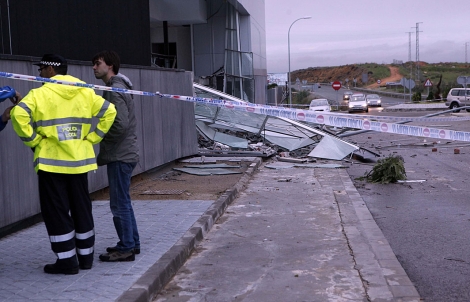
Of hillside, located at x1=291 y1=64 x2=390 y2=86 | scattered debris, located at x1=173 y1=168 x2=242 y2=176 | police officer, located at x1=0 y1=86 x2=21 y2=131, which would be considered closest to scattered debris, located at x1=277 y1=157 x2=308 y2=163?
scattered debris, located at x1=173 y1=168 x2=242 y2=176

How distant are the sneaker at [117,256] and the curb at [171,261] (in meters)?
0.30

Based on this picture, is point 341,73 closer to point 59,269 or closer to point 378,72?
point 378,72

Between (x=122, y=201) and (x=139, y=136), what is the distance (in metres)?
5.48

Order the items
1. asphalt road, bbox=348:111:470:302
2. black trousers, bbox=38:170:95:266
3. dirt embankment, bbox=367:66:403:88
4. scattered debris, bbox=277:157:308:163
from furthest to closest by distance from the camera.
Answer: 1. dirt embankment, bbox=367:66:403:88
2. scattered debris, bbox=277:157:308:163
3. asphalt road, bbox=348:111:470:302
4. black trousers, bbox=38:170:95:266

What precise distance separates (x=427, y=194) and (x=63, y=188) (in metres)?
7.47

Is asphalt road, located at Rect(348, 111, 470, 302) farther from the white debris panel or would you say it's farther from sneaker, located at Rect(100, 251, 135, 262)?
sneaker, located at Rect(100, 251, 135, 262)

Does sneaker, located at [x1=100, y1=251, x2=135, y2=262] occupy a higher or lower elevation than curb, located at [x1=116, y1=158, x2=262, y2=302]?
higher

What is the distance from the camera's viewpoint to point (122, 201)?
20.6ft

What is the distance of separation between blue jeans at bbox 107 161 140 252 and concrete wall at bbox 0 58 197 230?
1660 mm

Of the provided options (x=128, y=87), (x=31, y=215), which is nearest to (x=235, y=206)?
(x=31, y=215)

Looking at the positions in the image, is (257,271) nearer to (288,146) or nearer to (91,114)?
(91,114)

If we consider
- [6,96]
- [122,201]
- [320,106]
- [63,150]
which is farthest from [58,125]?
[320,106]

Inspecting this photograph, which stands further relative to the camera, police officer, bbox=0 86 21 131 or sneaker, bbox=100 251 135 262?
sneaker, bbox=100 251 135 262

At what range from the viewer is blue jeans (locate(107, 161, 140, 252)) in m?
6.24
